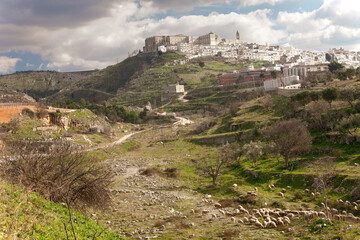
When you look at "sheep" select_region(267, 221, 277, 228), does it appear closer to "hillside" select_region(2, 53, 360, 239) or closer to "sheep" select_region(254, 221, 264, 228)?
"hillside" select_region(2, 53, 360, 239)

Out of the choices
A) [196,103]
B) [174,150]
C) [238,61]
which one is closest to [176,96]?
[196,103]

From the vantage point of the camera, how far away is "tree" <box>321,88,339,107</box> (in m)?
41.6

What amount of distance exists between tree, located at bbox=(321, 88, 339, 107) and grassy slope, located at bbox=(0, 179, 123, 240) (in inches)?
1578

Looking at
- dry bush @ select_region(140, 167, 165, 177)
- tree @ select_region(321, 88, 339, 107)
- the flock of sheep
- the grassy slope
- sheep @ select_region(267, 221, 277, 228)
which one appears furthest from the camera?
tree @ select_region(321, 88, 339, 107)

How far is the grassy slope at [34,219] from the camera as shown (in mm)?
9016

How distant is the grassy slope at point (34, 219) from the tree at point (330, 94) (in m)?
40.1

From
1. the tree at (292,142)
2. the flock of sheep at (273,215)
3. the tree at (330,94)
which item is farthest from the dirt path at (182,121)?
the flock of sheep at (273,215)

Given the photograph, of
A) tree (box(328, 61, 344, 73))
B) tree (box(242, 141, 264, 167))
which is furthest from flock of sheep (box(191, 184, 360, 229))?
tree (box(328, 61, 344, 73))

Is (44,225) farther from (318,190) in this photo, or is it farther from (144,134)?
(144,134)

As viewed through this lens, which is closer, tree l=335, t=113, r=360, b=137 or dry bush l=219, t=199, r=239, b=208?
dry bush l=219, t=199, r=239, b=208

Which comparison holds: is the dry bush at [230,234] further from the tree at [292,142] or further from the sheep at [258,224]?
the tree at [292,142]

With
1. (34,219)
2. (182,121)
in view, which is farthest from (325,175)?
(182,121)

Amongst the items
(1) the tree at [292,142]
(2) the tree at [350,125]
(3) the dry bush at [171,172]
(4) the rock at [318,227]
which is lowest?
(3) the dry bush at [171,172]

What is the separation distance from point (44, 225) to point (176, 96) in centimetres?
10527
